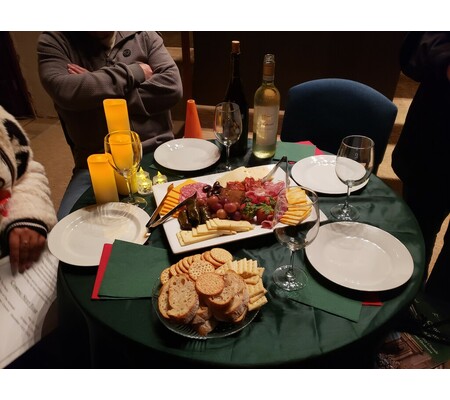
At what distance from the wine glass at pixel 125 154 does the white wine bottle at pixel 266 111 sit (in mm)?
433

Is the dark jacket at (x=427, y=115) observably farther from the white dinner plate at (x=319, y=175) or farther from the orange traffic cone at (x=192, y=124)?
the orange traffic cone at (x=192, y=124)

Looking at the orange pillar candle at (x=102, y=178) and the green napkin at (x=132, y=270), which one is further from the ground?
the orange pillar candle at (x=102, y=178)

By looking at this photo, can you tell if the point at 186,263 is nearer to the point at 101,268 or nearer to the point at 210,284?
the point at 210,284

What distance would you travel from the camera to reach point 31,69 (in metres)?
3.31

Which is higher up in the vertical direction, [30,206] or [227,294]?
[227,294]

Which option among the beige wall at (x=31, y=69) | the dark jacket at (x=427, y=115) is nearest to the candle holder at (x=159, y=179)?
the dark jacket at (x=427, y=115)

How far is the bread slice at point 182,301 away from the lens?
0.77 meters

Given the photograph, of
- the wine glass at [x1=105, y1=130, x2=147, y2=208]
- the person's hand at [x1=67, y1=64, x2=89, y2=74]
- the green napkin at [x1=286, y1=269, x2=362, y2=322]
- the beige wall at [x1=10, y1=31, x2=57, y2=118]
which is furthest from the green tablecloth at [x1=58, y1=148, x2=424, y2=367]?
the beige wall at [x1=10, y1=31, x2=57, y2=118]

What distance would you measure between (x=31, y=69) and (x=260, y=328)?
133 inches

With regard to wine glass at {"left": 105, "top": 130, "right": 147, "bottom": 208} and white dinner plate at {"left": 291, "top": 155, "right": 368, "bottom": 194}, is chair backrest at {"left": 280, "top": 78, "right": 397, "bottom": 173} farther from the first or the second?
wine glass at {"left": 105, "top": 130, "right": 147, "bottom": 208}

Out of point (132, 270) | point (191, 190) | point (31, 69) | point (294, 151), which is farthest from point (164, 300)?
point (31, 69)

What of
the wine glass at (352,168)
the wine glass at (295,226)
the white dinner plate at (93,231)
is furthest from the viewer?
the wine glass at (352,168)

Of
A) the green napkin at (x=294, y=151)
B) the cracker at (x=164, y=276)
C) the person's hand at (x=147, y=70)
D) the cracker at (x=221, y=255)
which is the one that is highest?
the person's hand at (x=147, y=70)

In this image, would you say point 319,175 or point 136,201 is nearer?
point 136,201
